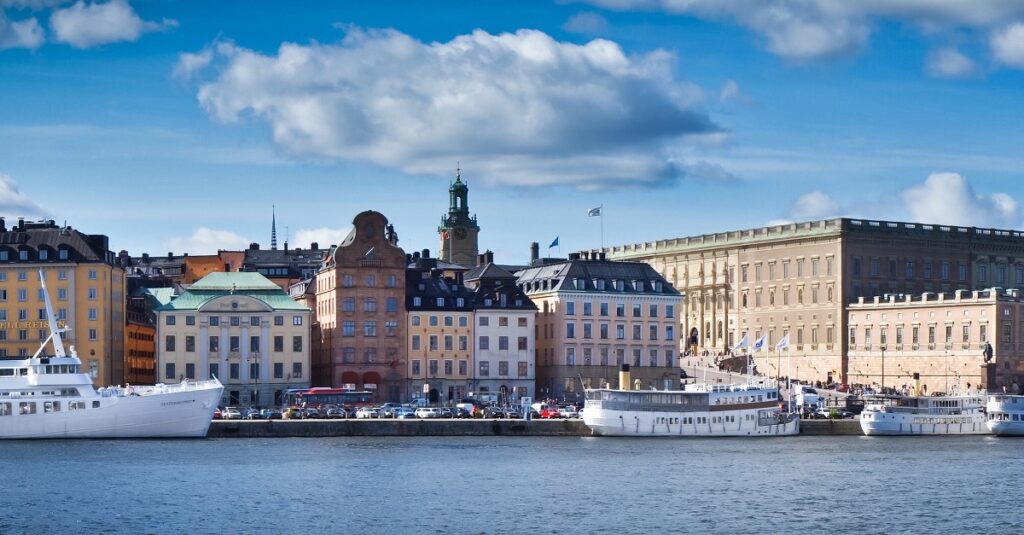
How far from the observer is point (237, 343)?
160 metres

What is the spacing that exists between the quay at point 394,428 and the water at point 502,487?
2375 mm

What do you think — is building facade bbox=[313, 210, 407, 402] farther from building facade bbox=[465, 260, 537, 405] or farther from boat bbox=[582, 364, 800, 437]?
boat bbox=[582, 364, 800, 437]

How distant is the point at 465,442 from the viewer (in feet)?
436

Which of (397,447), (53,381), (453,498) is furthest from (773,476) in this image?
(53,381)

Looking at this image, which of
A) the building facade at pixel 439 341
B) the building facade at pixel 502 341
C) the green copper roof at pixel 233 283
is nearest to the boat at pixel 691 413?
the building facade at pixel 502 341

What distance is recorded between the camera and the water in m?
84.1

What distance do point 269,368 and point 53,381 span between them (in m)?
34.1

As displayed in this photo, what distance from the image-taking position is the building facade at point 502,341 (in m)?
167

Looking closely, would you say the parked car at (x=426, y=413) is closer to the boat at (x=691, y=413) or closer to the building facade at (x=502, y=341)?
the boat at (x=691, y=413)

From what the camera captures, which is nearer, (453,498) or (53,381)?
(453,498)

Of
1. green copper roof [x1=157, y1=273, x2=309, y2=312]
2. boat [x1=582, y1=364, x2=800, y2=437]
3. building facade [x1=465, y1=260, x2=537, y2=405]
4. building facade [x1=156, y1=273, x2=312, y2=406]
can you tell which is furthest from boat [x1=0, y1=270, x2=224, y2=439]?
building facade [x1=465, y1=260, x2=537, y2=405]

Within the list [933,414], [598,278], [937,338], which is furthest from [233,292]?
[937,338]

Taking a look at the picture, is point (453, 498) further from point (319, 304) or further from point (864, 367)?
point (864, 367)

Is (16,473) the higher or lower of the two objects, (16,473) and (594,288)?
the lower
